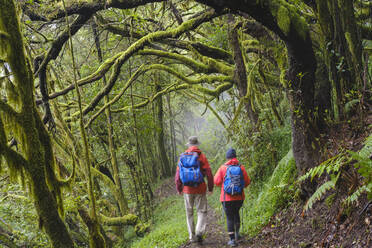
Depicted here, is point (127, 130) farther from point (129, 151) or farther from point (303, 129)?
point (303, 129)

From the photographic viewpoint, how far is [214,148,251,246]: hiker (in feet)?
18.7

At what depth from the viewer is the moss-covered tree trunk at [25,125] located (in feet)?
7.95

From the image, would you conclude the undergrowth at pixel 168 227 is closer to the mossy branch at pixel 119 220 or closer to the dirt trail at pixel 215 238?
the dirt trail at pixel 215 238

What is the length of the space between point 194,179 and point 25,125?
12.8ft

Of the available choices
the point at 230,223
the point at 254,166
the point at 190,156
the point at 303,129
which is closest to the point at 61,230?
the point at 190,156

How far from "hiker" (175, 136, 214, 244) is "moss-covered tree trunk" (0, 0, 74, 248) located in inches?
133

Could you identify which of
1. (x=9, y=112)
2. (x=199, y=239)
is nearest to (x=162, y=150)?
(x=199, y=239)

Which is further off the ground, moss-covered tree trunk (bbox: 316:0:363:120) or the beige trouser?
moss-covered tree trunk (bbox: 316:0:363:120)

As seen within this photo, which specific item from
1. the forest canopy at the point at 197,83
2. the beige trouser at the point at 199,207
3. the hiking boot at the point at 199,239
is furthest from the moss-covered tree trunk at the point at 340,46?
the hiking boot at the point at 199,239

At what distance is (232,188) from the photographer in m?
5.66

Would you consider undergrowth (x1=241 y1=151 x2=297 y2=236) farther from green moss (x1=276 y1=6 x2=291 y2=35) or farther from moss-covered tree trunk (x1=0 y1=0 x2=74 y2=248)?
moss-covered tree trunk (x1=0 y1=0 x2=74 y2=248)

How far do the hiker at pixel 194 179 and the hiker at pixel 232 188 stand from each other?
0.35 metres

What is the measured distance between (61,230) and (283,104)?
746 centimetres

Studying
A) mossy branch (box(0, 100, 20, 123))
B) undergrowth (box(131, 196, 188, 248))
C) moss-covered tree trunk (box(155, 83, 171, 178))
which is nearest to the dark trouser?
undergrowth (box(131, 196, 188, 248))
